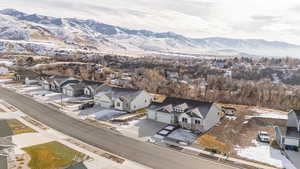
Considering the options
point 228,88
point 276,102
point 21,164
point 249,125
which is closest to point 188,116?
point 249,125

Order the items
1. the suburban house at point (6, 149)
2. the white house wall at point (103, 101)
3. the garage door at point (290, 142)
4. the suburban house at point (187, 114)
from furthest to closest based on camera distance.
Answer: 1. the white house wall at point (103, 101)
2. the suburban house at point (187, 114)
3. the garage door at point (290, 142)
4. the suburban house at point (6, 149)

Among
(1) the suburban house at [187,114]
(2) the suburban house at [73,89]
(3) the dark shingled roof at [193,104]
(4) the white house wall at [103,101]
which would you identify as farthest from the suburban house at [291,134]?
(2) the suburban house at [73,89]

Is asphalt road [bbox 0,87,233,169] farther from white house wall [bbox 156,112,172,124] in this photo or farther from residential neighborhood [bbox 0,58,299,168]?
white house wall [bbox 156,112,172,124]

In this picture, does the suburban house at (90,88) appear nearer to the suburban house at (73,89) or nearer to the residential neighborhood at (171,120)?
the residential neighborhood at (171,120)

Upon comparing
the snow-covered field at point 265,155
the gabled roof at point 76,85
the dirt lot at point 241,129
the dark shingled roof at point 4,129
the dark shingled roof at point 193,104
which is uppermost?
the gabled roof at point 76,85

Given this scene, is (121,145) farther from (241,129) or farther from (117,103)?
(241,129)

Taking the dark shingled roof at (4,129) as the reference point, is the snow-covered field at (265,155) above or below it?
below

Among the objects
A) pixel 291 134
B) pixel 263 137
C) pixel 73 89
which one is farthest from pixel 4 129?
pixel 291 134
